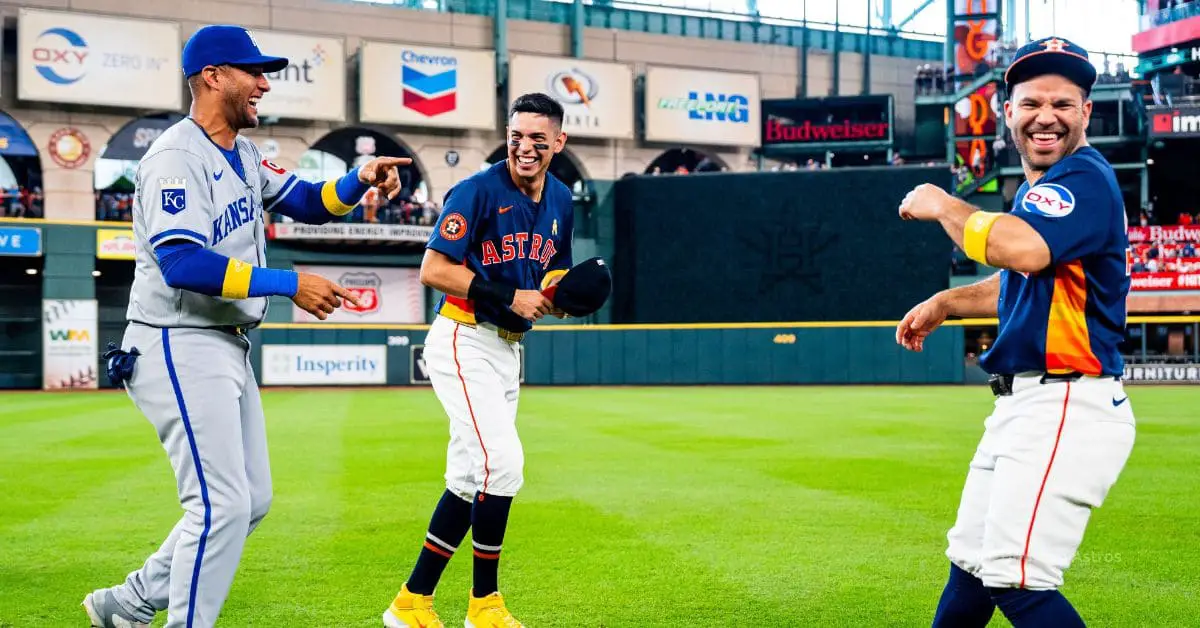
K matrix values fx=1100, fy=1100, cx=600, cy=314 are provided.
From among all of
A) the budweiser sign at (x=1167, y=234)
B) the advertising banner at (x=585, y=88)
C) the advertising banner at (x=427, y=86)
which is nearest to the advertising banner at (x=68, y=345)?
the advertising banner at (x=427, y=86)

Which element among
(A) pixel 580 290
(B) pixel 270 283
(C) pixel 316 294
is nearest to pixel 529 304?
(A) pixel 580 290

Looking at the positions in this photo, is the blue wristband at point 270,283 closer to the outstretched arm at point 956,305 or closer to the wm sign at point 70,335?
the outstretched arm at point 956,305

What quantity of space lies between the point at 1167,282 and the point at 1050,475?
3397 cm

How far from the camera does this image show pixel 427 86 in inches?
1426

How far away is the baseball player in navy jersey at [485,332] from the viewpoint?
15.9 feet

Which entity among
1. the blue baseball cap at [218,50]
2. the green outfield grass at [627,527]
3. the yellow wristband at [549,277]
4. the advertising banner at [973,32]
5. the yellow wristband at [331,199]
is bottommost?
the green outfield grass at [627,527]

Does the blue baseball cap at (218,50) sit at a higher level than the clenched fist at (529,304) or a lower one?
higher

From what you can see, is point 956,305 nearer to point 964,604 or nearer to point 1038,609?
point 964,604

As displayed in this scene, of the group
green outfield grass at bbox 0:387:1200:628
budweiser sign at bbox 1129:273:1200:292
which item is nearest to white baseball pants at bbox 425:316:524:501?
green outfield grass at bbox 0:387:1200:628

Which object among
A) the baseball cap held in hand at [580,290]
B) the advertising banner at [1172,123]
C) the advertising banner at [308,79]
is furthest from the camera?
the advertising banner at [1172,123]

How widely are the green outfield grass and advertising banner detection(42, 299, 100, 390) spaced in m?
16.9

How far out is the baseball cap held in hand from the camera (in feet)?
15.9

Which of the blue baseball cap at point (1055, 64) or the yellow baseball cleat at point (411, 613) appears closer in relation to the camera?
the blue baseball cap at point (1055, 64)

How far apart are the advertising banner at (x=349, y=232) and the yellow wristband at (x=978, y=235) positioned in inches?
1210
